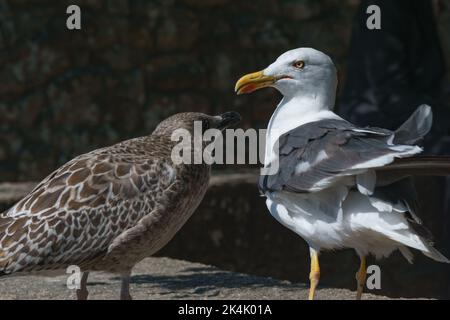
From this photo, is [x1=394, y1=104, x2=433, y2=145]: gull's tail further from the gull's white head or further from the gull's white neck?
the gull's white head

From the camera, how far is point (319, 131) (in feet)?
19.8

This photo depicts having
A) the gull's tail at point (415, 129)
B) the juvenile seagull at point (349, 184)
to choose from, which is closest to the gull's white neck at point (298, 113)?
the juvenile seagull at point (349, 184)

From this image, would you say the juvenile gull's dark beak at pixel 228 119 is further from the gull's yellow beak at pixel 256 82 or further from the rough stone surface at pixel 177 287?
the rough stone surface at pixel 177 287

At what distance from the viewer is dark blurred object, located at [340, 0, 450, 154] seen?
1002cm

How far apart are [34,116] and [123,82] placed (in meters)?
0.88

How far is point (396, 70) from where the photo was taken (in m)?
10.2

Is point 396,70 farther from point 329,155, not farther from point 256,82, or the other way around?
point 329,155

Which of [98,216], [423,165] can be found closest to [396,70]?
[98,216]

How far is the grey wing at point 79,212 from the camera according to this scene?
624cm

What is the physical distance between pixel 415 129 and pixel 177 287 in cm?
254

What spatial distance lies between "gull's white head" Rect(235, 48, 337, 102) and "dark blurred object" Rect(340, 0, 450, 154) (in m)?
3.48

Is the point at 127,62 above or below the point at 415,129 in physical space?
below

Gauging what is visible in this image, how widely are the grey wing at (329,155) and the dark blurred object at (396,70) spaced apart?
391 cm

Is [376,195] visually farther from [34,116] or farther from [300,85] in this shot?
[34,116]
